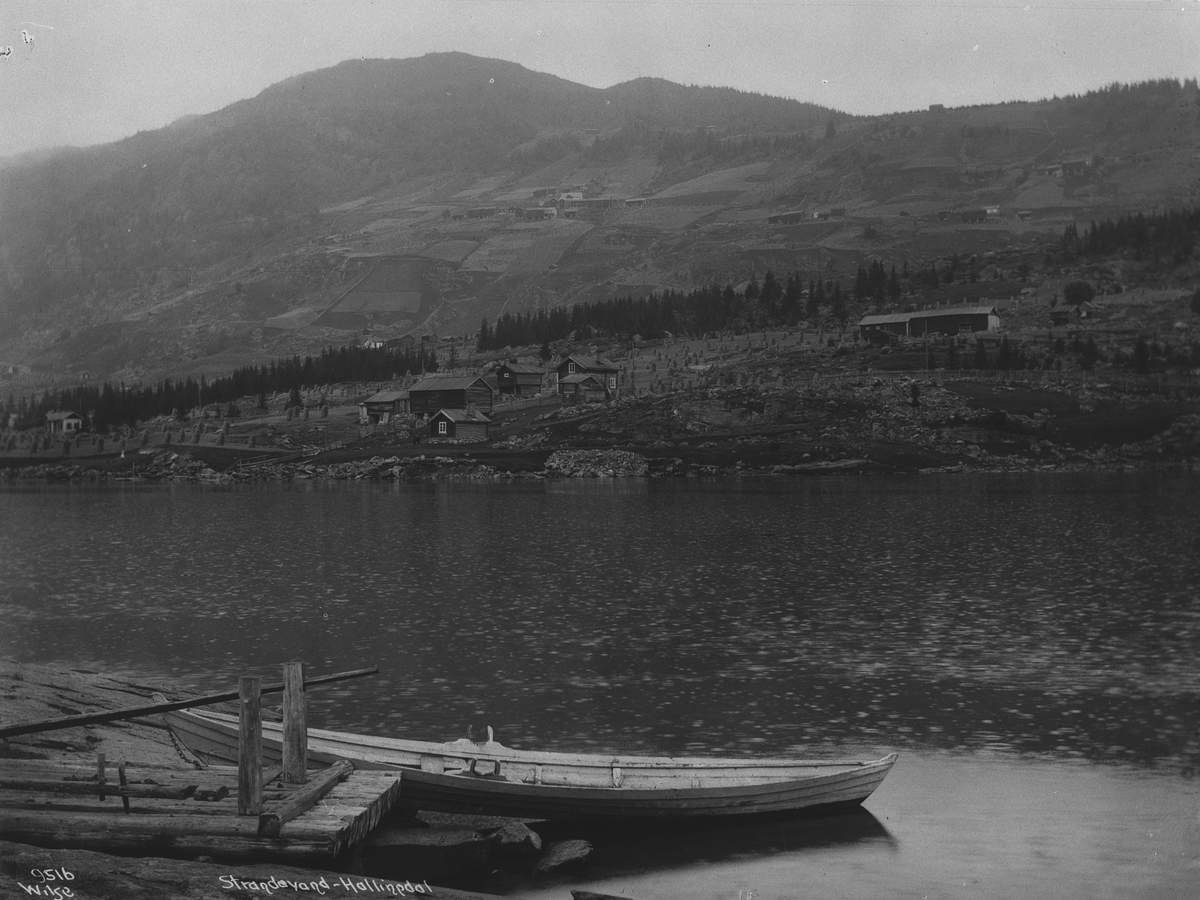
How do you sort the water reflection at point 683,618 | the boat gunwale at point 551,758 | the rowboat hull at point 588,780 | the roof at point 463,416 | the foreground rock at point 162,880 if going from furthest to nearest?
the roof at point 463,416 < the water reflection at point 683,618 < the boat gunwale at point 551,758 < the rowboat hull at point 588,780 < the foreground rock at point 162,880

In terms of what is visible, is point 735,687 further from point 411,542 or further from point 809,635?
point 411,542

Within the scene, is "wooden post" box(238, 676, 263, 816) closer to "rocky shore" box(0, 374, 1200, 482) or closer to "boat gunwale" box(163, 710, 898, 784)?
"boat gunwale" box(163, 710, 898, 784)

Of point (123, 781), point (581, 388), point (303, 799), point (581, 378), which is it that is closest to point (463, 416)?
point (581, 388)

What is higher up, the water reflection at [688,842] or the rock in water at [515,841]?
the rock in water at [515,841]

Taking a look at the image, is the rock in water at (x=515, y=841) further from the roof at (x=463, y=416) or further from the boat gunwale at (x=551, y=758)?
the roof at (x=463, y=416)

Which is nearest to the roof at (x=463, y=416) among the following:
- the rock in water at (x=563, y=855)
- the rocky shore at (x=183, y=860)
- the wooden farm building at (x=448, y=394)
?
the wooden farm building at (x=448, y=394)

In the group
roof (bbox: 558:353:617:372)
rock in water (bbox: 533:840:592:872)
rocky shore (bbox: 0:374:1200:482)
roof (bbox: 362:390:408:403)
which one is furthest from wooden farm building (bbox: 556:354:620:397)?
rock in water (bbox: 533:840:592:872)

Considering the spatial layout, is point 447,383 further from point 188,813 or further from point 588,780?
point 188,813
